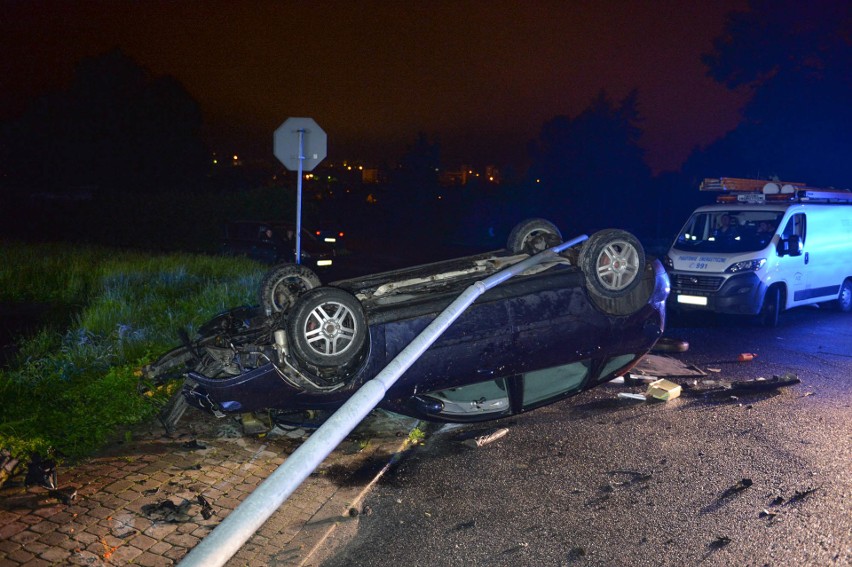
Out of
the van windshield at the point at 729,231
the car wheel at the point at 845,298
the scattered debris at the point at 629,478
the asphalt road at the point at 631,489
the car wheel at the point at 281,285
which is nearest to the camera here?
the asphalt road at the point at 631,489

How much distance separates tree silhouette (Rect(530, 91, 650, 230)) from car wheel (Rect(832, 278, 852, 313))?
25.8 m

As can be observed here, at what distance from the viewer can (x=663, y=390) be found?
748 centimetres

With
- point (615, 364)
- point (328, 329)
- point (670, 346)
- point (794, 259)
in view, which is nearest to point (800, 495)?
point (615, 364)

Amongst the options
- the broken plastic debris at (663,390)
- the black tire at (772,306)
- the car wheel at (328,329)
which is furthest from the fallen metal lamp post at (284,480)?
the black tire at (772,306)

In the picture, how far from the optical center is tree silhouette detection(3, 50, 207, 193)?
142 feet

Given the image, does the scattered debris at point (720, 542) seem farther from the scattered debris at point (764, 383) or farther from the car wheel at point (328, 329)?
the scattered debris at point (764, 383)

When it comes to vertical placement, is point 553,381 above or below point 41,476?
above

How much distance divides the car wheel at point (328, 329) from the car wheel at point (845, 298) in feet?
37.8

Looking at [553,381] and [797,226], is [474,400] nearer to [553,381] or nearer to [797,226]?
[553,381]

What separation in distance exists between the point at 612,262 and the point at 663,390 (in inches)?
85.1

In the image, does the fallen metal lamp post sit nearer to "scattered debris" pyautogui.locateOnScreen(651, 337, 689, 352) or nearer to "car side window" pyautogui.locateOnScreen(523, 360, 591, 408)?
"car side window" pyautogui.locateOnScreen(523, 360, 591, 408)

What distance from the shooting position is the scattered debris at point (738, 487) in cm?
512

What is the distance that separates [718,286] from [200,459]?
30.2 feet

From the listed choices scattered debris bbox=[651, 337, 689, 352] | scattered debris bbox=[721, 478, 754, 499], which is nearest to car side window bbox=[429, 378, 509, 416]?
scattered debris bbox=[721, 478, 754, 499]
